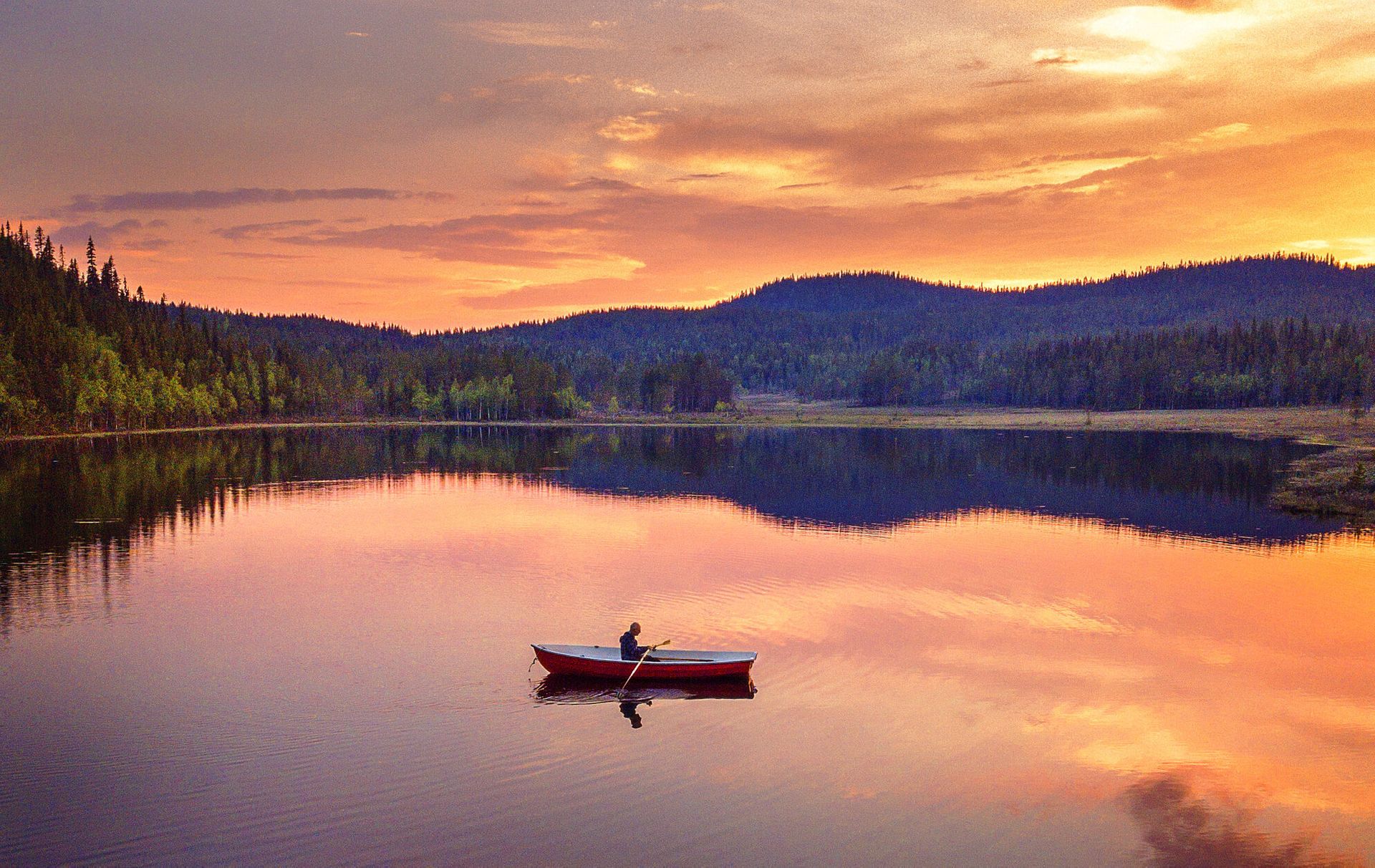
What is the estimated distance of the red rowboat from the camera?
28.4 meters

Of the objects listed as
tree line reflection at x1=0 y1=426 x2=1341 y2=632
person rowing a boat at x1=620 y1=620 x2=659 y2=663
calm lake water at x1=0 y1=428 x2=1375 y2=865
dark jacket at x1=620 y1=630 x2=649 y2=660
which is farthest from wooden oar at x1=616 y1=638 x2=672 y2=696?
tree line reflection at x1=0 y1=426 x2=1341 y2=632

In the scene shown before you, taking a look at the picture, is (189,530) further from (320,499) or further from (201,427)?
(201,427)

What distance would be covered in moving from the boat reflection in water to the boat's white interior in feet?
2.81

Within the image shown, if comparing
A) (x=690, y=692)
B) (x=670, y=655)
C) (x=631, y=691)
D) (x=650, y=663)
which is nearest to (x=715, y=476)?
(x=670, y=655)

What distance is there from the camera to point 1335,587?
4328 centimetres

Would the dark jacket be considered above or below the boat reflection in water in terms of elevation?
above

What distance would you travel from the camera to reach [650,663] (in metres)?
28.3

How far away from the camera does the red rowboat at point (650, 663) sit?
93.0ft

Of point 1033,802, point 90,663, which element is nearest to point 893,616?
point 1033,802

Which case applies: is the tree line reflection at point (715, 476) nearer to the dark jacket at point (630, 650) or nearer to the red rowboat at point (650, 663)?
the red rowboat at point (650, 663)

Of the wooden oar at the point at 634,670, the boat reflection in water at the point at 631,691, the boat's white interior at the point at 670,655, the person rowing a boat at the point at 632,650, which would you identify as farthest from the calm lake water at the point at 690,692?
the person rowing a boat at the point at 632,650

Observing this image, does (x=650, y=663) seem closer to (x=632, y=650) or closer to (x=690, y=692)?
(x=632, y=650)

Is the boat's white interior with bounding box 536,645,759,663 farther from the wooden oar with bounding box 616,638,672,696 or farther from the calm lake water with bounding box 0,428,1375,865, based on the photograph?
the calm lake water with bounding box 0,428,1375,865

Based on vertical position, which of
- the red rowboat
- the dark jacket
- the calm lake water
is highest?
the dark jacket
